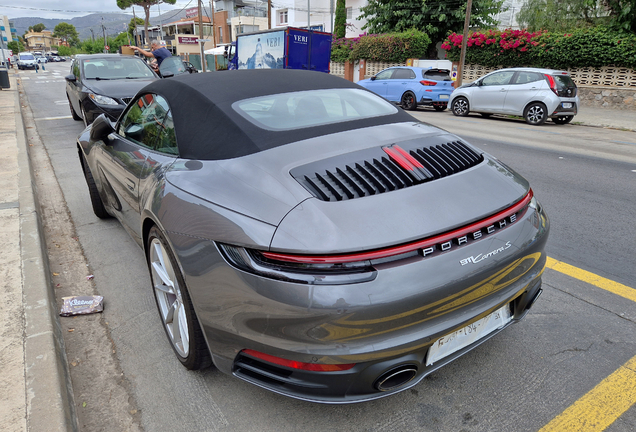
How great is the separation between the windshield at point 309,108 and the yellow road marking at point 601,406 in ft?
6.23

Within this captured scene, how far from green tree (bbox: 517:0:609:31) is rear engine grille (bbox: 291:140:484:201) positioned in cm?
2225

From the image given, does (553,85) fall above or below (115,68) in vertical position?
below

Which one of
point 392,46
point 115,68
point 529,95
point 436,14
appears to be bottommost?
point 529,95

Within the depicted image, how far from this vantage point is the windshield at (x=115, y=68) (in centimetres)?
972

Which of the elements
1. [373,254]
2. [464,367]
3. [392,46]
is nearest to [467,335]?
[464,367]

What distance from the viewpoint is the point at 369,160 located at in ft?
7.13

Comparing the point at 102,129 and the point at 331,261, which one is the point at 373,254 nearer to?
the point at 331,261

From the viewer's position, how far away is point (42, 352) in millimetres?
2451

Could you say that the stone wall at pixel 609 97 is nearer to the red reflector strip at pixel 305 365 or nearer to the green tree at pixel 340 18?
the red reflector strip at pixel 305 365

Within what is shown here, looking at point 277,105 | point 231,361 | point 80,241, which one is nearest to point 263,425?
point 231,361

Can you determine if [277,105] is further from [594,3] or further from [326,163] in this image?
[594,3]

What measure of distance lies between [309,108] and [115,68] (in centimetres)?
888

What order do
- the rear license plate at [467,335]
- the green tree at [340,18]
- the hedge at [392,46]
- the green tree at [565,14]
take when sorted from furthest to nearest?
the green tree at [340,18], the hedge at [392,46], the green tree at [565,14], the rear license plate at [467,335]

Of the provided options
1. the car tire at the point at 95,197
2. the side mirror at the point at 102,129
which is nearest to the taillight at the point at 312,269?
the side mirror at the point at 102,129
